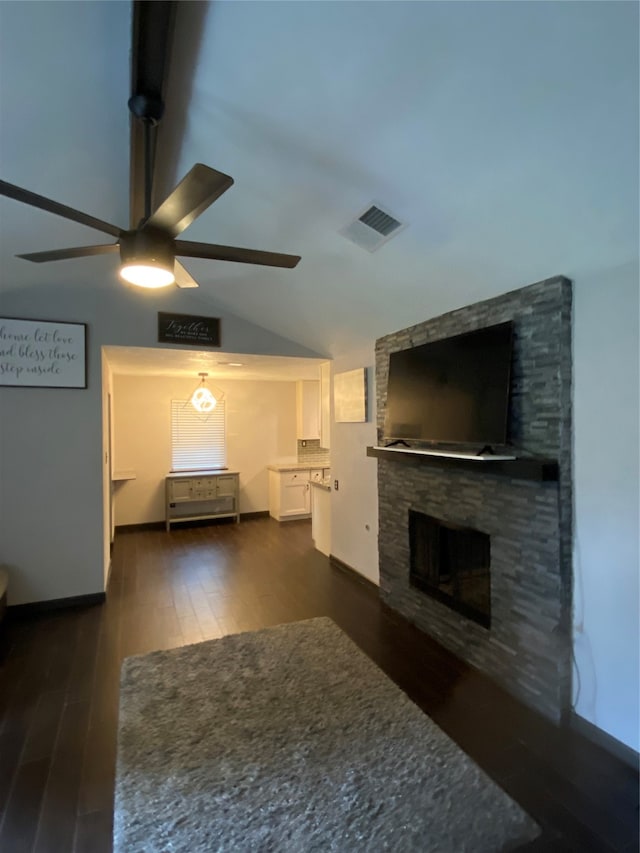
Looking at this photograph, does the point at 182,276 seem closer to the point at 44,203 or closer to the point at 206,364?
the point at 44,203

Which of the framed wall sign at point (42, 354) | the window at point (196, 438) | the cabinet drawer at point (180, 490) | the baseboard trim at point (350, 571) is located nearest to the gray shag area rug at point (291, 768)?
the baseboard trim at point (350, 571)

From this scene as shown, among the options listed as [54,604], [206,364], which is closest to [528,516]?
[54,604]

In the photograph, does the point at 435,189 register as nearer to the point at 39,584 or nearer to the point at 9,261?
the point at 9,261

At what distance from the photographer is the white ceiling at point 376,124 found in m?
1.38

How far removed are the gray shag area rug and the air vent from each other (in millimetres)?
2739

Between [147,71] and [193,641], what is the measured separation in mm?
3406

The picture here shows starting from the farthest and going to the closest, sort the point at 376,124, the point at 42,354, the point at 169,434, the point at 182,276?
the point at 169,434, the point at 42,354, the point at 182,276, the point at 376,124

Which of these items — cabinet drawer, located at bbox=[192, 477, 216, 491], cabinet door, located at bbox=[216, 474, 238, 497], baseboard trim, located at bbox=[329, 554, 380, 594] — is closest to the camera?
baseboard trim, located at bbox=[329, 554, 380, 594]

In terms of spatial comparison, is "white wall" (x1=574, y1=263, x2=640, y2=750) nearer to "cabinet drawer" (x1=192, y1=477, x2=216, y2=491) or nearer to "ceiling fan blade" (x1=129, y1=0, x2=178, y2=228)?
"ceiling fan blade" (x1=129, y1=0, x2=178, y2=228)

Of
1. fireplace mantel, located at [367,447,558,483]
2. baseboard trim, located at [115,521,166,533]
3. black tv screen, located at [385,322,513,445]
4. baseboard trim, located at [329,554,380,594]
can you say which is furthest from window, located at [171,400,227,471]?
fireplace mantel, located at [367,447,558,483]

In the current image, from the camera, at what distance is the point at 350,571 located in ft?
15.2

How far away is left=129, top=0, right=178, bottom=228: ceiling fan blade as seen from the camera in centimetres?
132

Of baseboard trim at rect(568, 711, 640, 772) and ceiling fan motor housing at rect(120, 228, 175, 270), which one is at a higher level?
ceiling fan motor housing at rect(120, 228, 175, 270)

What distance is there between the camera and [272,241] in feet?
9.32
